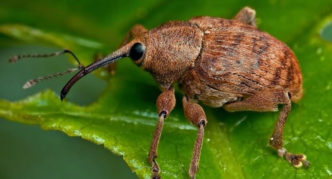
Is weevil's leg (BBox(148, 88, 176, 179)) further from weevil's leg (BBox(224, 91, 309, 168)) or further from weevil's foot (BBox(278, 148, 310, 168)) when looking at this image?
weevil's foot (BBox(278, 148, 310, 168))

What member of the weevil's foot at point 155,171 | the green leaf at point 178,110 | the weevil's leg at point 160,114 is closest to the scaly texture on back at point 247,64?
the green leaf at point 178,110

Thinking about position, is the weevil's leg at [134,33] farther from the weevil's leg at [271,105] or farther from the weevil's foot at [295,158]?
the weevil's foot at [295,158]

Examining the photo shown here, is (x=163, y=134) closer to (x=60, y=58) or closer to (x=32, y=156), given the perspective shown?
(x=32, y=156)

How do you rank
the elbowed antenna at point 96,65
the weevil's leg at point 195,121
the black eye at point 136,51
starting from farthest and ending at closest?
the black eye at point 136,51
the elbowed antenna at point 96,65
the weevil's leg at point 195,121

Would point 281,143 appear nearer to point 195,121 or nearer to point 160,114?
point 195,121

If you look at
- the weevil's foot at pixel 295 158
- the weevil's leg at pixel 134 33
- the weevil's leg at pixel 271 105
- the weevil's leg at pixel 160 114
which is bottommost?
the weevil's foot at pixel 295 158

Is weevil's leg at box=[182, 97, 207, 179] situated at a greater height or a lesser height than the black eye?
lesser

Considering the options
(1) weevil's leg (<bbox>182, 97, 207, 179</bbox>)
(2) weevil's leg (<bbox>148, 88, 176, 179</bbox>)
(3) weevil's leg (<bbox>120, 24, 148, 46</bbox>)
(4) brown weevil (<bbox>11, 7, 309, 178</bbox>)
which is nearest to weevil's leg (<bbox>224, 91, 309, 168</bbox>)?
(4) brown weevil (<bbox>11, 7, 309, 178</bbox>)
